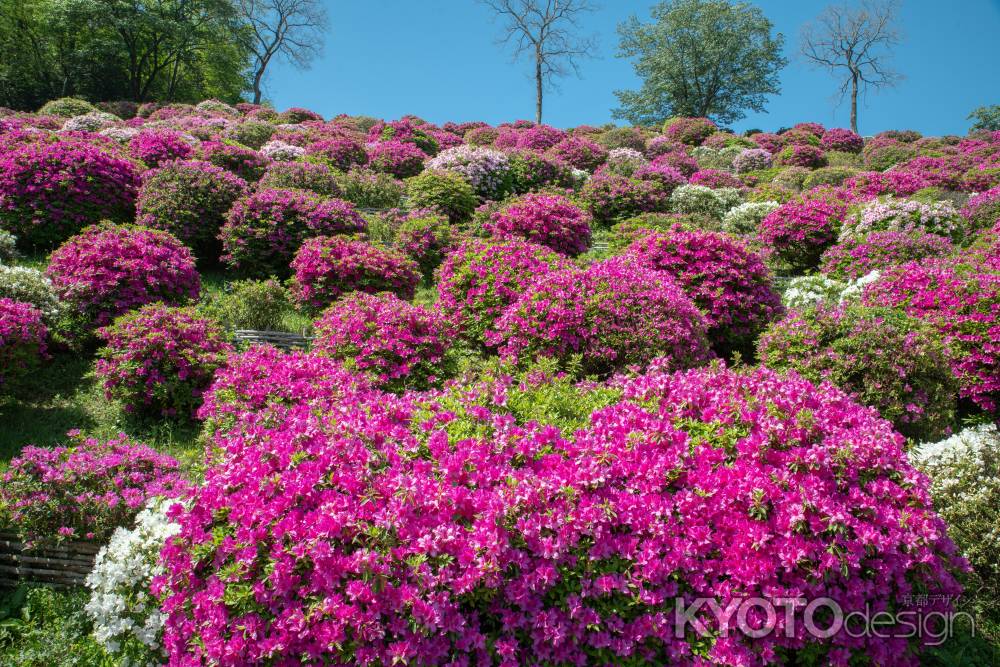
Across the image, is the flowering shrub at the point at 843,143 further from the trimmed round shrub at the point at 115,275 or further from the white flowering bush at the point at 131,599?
the white flowering bush at the point at 131,599

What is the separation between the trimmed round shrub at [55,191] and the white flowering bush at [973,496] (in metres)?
13.8

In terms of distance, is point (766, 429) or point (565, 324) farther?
point (565, 324)

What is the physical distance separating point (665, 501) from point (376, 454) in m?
1.60

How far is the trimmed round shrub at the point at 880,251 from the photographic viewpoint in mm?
9758

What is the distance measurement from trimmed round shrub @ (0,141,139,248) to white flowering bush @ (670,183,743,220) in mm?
14178

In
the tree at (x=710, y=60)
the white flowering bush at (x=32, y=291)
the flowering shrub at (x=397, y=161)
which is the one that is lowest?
the white flowering bush at (x=32, y=291)

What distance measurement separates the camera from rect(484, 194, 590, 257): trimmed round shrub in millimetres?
11273

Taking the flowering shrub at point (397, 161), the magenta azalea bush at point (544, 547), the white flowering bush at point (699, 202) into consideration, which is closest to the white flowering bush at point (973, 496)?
the magenta azalea bush at point (544, 547)

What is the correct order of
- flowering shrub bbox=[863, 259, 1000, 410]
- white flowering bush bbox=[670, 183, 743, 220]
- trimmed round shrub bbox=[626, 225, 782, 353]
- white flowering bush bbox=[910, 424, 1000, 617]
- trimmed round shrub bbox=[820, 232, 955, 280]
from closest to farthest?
white flowering bush bbox=[910, 424, 1000, 617] < flowering shrub bbox=[863, 259, 1000, 410] < trimmed round shrub bbox=[626, 225, 782, 353] < trimmed round shrub bbox=[820, 232, 955, 280] < white flowering bush bbox=[670, 183, 743, 220]

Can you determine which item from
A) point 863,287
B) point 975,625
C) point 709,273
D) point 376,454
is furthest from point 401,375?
point 863,287

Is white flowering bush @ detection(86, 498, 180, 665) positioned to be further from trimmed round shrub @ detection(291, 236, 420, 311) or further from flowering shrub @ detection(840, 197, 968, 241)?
flowering shrub @ detection(840, 197, 968, 241)

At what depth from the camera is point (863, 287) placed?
8.22 m

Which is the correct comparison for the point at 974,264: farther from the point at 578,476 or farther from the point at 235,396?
the point at 235,396

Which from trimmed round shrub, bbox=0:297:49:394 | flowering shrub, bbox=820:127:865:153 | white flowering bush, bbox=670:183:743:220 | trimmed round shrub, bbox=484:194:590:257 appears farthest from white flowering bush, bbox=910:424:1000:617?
flowering shrub, bbox=820:127:865:153
